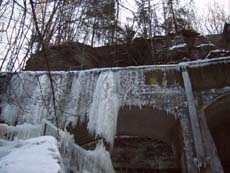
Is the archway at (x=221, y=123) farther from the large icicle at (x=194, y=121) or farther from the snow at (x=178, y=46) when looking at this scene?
the snow at (x=178, y=46)

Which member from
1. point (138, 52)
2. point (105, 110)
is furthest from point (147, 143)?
point (138, 52)

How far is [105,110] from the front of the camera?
5.29 m

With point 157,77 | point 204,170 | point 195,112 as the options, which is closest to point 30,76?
point 157,77

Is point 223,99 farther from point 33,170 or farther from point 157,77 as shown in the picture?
point 33,170

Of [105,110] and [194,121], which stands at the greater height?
[105,110]

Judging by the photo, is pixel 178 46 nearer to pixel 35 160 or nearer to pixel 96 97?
pixel 96 97

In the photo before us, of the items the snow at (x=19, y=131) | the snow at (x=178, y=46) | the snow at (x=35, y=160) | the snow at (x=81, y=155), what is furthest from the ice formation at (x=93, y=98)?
the snow at (x=35, y=160)

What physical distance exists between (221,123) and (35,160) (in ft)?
18.8

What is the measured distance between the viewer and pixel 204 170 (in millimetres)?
4559

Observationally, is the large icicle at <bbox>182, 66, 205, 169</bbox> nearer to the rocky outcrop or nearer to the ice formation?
the ice formation

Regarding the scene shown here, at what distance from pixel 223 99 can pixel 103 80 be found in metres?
2.64

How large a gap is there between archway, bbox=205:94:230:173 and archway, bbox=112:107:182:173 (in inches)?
35.9

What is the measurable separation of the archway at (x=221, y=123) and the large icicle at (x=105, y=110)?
6.58 feet

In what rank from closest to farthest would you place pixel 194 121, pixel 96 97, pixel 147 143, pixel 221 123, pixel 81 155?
pixel 194 121 → pixel 81 155 → pixel 96 97 → pixel 221 123 → pixel 147 143
